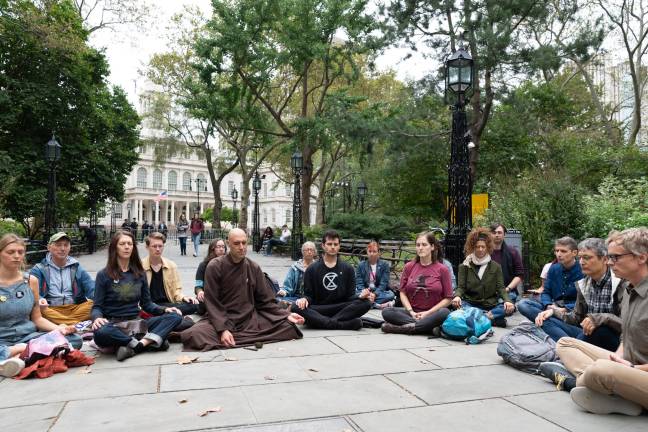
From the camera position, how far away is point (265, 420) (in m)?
3.51

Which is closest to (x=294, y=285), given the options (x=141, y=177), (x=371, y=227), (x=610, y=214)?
(x=610, y=214)

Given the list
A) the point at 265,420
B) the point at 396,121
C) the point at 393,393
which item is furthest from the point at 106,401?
the point at 396,121

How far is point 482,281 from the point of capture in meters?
7.04

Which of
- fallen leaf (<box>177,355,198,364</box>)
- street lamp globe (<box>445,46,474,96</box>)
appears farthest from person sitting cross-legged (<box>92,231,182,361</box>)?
street lamp globe (<box>445,46,474,96</box>)

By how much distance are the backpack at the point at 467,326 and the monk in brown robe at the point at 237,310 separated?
6.02 feet

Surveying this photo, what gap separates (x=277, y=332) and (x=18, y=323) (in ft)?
8.89

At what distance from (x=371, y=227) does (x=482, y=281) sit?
41.6ft

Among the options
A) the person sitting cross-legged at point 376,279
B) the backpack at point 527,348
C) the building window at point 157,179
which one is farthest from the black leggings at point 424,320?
the building window at point 157,179

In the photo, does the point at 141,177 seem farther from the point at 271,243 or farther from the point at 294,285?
the point at 294,285

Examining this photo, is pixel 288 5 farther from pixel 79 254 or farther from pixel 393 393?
pixel 393 393

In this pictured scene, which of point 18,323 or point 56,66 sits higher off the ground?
point 56,66

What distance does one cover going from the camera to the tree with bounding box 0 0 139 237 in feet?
60.7

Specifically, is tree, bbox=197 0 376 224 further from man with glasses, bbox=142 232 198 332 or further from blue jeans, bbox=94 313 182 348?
blue jeans, bbox=94 313 182 348

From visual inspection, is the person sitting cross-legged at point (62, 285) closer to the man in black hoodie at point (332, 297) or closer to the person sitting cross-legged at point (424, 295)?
the man in black hoodie at point (332, 297)
